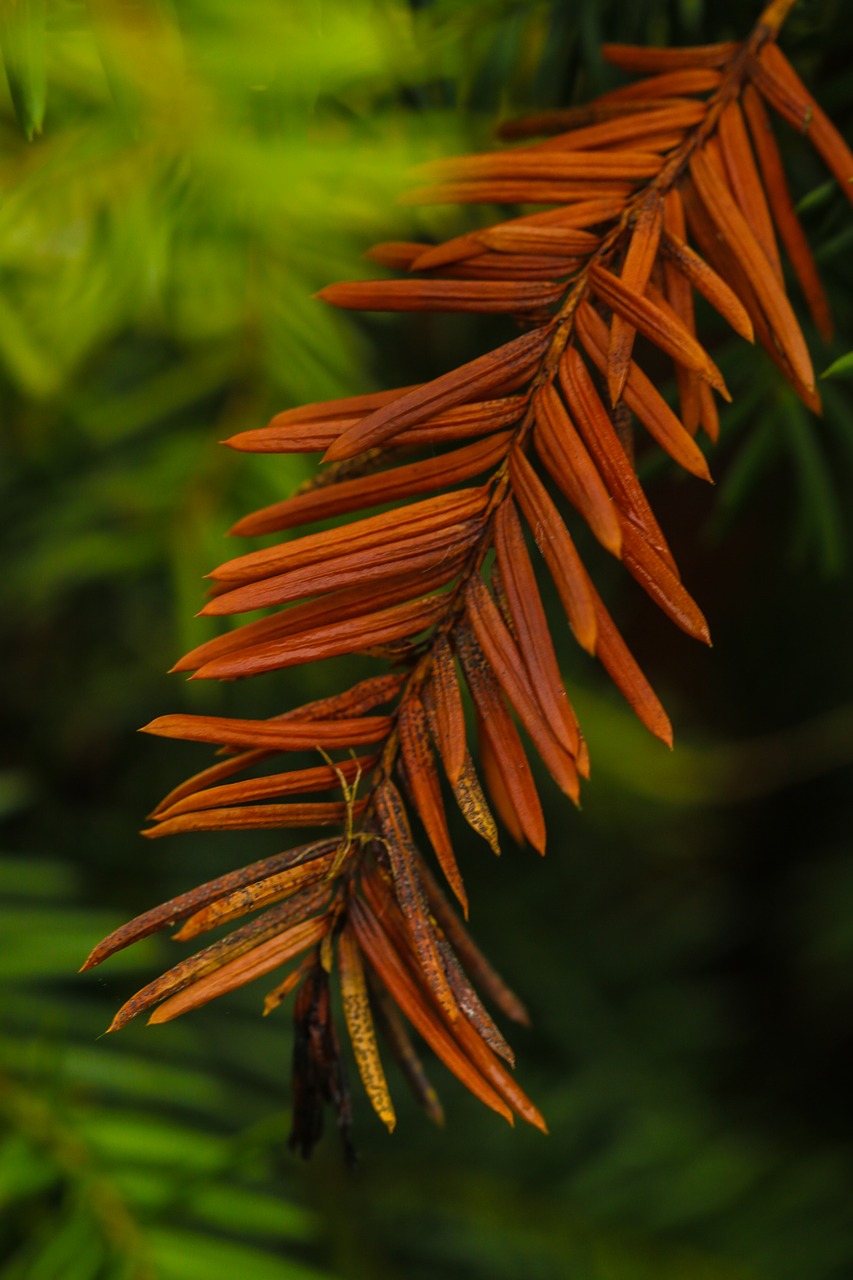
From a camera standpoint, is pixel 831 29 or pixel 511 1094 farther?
pixel 831 29

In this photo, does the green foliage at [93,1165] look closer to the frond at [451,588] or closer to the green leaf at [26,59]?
the frond at [451,588]

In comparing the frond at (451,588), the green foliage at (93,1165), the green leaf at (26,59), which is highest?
the green leaf at (26,59)

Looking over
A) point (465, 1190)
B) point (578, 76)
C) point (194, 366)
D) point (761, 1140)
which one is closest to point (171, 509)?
point (194, 366)

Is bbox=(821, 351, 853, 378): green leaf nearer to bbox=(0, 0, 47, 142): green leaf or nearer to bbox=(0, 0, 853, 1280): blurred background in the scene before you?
bbox=(0, 0, 853, 1280): blurred background

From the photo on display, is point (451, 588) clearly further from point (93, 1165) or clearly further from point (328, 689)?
point (328, 689)

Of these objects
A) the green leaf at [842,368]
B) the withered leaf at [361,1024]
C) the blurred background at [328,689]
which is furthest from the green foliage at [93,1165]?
the green leaf at [842,368]

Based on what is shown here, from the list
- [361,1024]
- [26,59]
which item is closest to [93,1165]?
[361,1024]

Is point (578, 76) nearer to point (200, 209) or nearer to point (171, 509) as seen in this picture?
point (200, 209)
